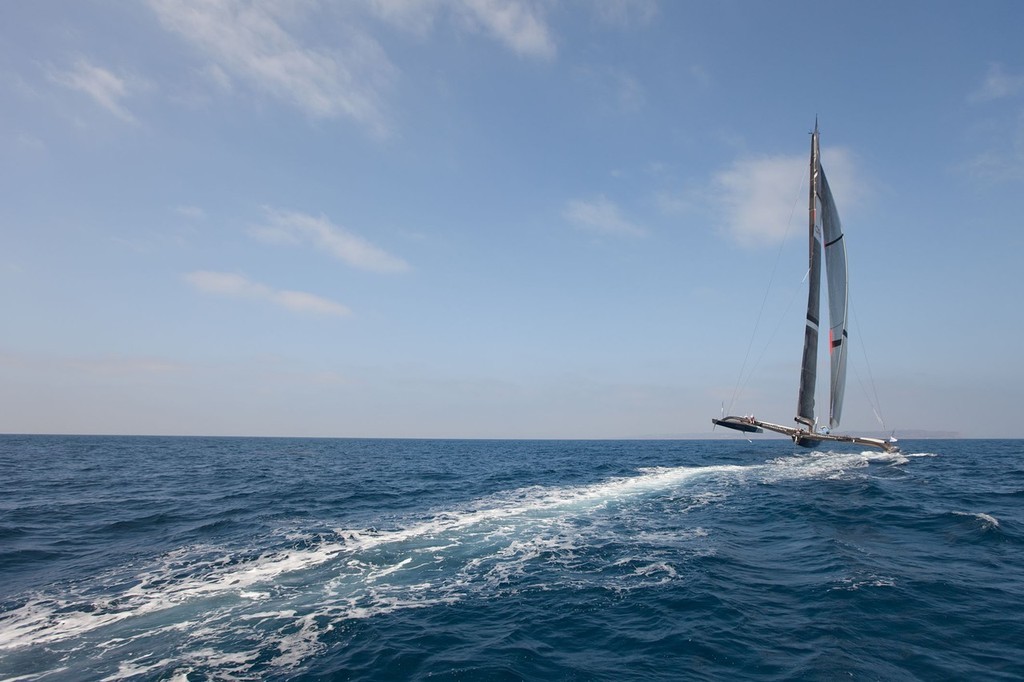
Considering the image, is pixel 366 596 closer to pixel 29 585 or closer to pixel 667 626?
pixel 667 626

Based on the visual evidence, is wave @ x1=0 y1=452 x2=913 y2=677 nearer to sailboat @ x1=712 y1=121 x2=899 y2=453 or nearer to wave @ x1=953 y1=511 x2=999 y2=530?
wave @ x1=953 y1=511 x2=999 y2=530

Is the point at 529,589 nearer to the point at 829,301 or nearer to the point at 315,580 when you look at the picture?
the point at 315,580

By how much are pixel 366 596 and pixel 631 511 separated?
1627 cm

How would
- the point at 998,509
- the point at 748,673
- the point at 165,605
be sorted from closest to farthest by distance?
the point at 748,673 < the point at 165,605 < the point at 998,509

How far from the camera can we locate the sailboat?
44.8m

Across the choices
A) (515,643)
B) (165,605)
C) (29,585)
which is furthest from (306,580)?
(29,585)

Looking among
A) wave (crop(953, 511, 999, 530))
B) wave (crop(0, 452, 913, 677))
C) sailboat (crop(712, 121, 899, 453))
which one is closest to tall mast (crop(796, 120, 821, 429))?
sailboat (crop(712, 121, 899, 453))

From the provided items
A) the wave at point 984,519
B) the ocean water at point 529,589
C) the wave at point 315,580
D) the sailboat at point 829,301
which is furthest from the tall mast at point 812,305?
the wave at point 315,580

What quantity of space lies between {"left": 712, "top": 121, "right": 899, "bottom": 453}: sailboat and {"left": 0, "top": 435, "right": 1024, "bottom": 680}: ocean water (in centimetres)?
1532

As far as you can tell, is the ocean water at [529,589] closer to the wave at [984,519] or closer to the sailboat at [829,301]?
the wave at [984,519]

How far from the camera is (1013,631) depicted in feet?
36.1

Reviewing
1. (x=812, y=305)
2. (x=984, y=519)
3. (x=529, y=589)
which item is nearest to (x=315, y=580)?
(x=529, y=589)

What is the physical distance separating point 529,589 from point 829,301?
4554 cm

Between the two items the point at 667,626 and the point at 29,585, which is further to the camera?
the point at 29,585
